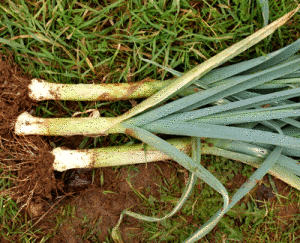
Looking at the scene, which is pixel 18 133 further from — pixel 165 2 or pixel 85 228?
pixel 165 2

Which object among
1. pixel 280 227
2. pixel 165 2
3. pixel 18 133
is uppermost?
pixel 165 2

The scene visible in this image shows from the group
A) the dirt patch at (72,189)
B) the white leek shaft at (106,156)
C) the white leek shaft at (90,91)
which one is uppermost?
the white leek shaft at (90,91)

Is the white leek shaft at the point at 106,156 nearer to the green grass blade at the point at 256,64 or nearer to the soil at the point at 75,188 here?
the soil at the point at 75,188

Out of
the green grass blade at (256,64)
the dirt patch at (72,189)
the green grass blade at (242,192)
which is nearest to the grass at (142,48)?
the dirt patch at (72,189)

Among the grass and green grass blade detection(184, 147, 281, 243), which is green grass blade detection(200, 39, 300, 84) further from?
green grass blade detection(184, 147, 281, 243)

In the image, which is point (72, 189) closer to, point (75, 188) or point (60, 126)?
point (75, 188)

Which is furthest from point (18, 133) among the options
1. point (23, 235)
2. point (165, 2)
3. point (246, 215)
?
point (246, 215)
